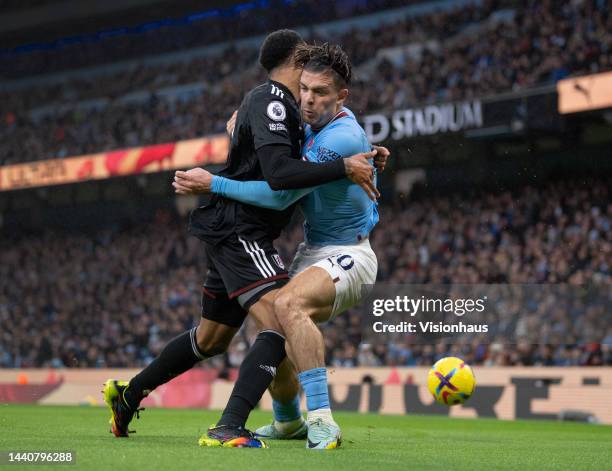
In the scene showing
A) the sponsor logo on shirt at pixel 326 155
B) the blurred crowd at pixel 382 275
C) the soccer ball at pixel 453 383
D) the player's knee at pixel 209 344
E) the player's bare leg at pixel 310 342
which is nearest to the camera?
the player's bare leg at pixel 310 342

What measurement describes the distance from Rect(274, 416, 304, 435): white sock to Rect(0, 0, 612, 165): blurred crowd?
13.1 metres

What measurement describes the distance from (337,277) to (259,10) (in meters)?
23.8

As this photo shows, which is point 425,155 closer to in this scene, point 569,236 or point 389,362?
point 569,236

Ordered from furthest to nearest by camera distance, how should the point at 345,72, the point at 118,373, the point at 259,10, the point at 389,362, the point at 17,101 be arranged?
the point at 17,101, the point at 259,10, the point at 118,373, the point at 389,362, the point at 345,72

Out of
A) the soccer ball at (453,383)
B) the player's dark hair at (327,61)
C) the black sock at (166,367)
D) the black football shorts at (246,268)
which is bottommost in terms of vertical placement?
the soccer ball at (453,383)

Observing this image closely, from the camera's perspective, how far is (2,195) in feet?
93.0

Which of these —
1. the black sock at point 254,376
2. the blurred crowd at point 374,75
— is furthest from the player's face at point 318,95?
the blurred crowd at point 374,75

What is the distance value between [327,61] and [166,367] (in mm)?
1868

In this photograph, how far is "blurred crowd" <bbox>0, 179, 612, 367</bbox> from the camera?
579 inches

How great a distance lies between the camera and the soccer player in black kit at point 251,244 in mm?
4629

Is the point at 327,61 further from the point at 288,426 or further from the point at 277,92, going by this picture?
the point at 288,426

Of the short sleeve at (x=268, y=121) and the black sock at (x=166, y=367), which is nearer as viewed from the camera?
the short sleeve at (x=268, y=121)

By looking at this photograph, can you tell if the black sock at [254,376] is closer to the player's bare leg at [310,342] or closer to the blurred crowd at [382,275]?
the player's bare leg at [310,342]

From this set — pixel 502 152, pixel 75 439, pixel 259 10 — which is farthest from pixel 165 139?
pixel 75 439
